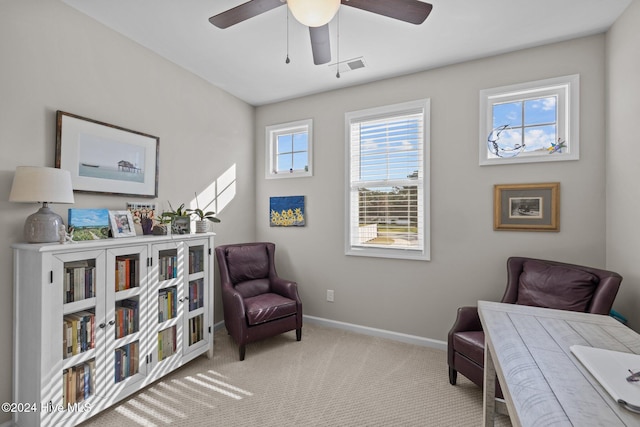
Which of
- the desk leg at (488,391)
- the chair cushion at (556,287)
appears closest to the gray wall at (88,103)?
the desk leg at (488,391)

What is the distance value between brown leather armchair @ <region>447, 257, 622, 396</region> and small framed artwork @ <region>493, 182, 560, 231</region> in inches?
12.6

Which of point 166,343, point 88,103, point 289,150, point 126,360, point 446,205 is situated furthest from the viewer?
point 289,150

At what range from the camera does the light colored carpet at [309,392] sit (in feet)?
6.17

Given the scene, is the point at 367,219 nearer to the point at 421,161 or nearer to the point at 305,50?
the point at 421,161

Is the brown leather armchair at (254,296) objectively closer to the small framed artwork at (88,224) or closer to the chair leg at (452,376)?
the small framed artwork at (88,224)

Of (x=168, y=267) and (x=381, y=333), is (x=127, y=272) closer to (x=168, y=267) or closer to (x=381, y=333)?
(x=168, y=267)

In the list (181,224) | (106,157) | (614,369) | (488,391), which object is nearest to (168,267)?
(181,224)

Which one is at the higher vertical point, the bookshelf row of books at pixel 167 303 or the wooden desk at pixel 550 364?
the wooden desk at pixel 550 364

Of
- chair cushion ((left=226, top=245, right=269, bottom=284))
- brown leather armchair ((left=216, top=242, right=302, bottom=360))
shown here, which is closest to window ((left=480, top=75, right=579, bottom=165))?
brown leather armchair ((left=216, top=242, right=302, bottom=360))

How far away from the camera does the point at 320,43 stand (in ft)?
6.17

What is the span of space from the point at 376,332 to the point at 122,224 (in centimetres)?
261

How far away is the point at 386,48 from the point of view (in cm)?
253

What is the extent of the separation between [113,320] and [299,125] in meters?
2.70

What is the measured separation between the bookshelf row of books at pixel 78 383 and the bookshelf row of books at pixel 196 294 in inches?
31.0
